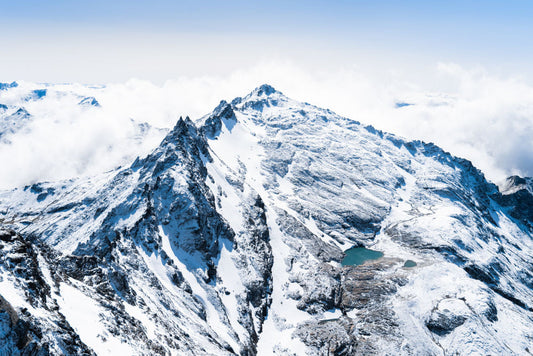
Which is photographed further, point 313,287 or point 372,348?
point 313,287

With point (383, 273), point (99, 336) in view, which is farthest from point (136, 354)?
point (383, 273)

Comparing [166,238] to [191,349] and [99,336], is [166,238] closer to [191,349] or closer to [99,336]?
[191,349]

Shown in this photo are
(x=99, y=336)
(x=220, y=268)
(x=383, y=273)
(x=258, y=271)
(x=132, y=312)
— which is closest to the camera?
(x=99, y=336)

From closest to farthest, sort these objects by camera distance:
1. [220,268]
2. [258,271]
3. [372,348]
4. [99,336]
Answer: [99,336], [372,348], [220,268], [258,271]

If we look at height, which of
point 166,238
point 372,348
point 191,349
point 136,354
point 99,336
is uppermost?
point 99,336

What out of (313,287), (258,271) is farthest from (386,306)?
(258,271)

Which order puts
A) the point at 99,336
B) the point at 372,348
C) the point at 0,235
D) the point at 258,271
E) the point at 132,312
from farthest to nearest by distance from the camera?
the point at 258,271 < the point at 372,348 < the point at 132,312 < the point at 99,336 < the point at 0,235

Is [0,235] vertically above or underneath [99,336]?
above

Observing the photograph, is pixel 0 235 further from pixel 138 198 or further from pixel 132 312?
pixel 138 198

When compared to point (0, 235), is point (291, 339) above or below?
below
